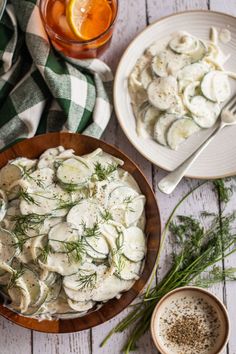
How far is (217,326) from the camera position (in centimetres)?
239

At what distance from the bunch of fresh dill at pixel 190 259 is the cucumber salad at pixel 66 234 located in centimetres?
24

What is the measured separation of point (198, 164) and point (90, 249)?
58 cm

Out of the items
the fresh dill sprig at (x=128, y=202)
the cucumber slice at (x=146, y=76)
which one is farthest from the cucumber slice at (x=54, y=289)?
the cucumber slice at (x=146, y=76)

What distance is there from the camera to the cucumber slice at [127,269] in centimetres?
215

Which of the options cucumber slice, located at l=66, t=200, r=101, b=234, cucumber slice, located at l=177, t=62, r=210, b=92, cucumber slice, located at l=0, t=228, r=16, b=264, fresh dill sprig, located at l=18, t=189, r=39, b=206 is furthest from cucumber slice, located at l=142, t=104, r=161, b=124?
cucumber slice, located at l=0, t=228, r=16, b=264

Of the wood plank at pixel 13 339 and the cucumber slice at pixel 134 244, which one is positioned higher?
the cucumber slice at pixel 134 244

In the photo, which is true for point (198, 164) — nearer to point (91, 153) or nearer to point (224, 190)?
point (224, 190)

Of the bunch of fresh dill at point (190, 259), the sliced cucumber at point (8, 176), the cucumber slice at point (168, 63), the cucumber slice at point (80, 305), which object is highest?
the cucumber slice at point (168, 63)

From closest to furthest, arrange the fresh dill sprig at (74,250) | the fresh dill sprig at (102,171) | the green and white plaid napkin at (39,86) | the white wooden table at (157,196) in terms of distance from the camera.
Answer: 1. the fresh dill sprig at (74,250)
2. the fresh dill sprig at (102,171)
3. the green and white plaid napkin at (39,86)
4. the white wooden table at (157,196)

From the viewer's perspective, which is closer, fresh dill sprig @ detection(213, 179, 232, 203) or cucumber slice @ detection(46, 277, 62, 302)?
cucumber slice @ detection(46, 277, 62, 302)

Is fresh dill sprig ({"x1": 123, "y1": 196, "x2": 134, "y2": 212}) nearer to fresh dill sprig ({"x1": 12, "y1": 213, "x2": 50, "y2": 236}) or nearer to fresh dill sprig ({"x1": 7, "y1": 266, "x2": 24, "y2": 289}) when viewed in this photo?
fresh dill sprig ({"x1": 12, "y1": 213, "x2": 50, "y2": 236})

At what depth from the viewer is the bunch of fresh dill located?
2.40 m

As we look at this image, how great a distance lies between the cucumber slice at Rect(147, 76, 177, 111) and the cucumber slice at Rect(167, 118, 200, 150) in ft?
0.26

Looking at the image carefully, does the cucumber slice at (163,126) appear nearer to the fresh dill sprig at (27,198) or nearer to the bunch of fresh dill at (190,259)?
the bunch of fresh dill at (190,259)
